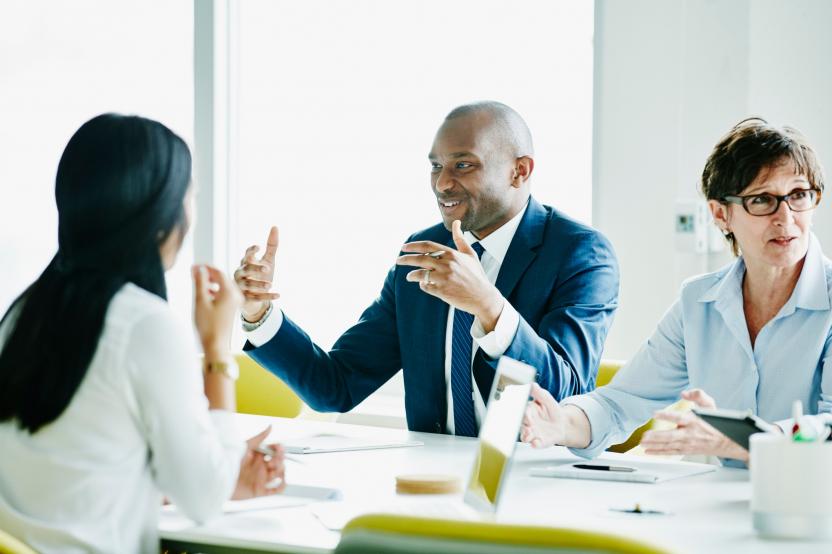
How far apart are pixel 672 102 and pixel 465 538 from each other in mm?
2822

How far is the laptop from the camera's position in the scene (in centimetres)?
176

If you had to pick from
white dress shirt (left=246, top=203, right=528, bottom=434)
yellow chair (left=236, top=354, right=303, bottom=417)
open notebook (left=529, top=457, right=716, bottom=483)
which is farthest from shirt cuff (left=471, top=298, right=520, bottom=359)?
yellow chair (left=236, top=354, right=303, bottom=417)

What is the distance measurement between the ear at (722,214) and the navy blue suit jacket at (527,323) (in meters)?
0.44

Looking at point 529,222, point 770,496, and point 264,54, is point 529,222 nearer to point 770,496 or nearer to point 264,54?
point 770,496

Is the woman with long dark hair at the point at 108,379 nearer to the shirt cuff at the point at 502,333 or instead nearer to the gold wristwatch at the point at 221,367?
the gold wristwatch at the point at 221,367

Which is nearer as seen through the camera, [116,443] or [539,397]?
[116,443]

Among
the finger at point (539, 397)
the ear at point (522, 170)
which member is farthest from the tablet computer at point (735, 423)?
the ear at point (522, 170)

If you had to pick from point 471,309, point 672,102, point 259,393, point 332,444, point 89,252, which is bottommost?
point 259,393

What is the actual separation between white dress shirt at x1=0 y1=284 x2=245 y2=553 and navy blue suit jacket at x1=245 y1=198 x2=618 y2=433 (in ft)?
4.07

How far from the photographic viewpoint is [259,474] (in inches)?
72.8

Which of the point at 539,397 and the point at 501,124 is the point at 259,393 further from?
the point at 539,397

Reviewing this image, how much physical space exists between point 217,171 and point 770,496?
3591 millimetres

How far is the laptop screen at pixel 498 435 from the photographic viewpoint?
5.82 feet

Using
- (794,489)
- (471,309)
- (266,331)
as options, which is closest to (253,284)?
(266,331)
